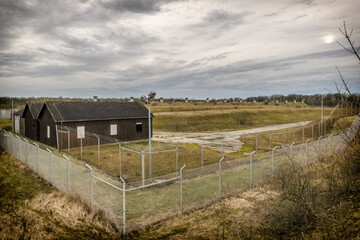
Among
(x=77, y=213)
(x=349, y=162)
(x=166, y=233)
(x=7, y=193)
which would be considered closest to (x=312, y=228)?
(x=349, y=162)

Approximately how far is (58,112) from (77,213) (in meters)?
18.5

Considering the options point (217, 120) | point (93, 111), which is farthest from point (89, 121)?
point (217, 120)

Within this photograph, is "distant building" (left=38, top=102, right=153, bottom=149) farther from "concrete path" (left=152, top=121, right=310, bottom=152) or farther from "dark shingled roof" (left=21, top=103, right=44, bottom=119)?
"concrete path" (left=152, top=121, right=310, bottom=152)

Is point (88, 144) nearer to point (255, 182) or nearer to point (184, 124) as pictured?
point (255, 182)

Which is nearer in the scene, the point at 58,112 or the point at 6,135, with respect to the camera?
the point at 6,135

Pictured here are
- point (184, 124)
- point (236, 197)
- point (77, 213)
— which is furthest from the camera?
point (184, 124)

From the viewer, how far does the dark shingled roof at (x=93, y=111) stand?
24.1 m

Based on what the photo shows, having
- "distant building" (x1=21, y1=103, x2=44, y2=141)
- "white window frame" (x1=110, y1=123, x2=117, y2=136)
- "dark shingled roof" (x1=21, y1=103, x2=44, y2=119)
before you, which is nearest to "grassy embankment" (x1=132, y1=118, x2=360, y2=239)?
"white window frame" (x1=110, y1=123, x2=117, y2=136)

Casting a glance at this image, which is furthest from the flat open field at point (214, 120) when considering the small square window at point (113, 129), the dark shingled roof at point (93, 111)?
the small square window at point (113, 129)

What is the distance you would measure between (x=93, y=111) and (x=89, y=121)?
71.8 inches

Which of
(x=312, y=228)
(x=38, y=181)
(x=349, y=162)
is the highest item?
(x=349, y=162)

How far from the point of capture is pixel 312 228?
620 cm

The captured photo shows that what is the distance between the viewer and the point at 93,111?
26797 mm

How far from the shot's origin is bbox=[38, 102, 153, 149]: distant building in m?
23.5
